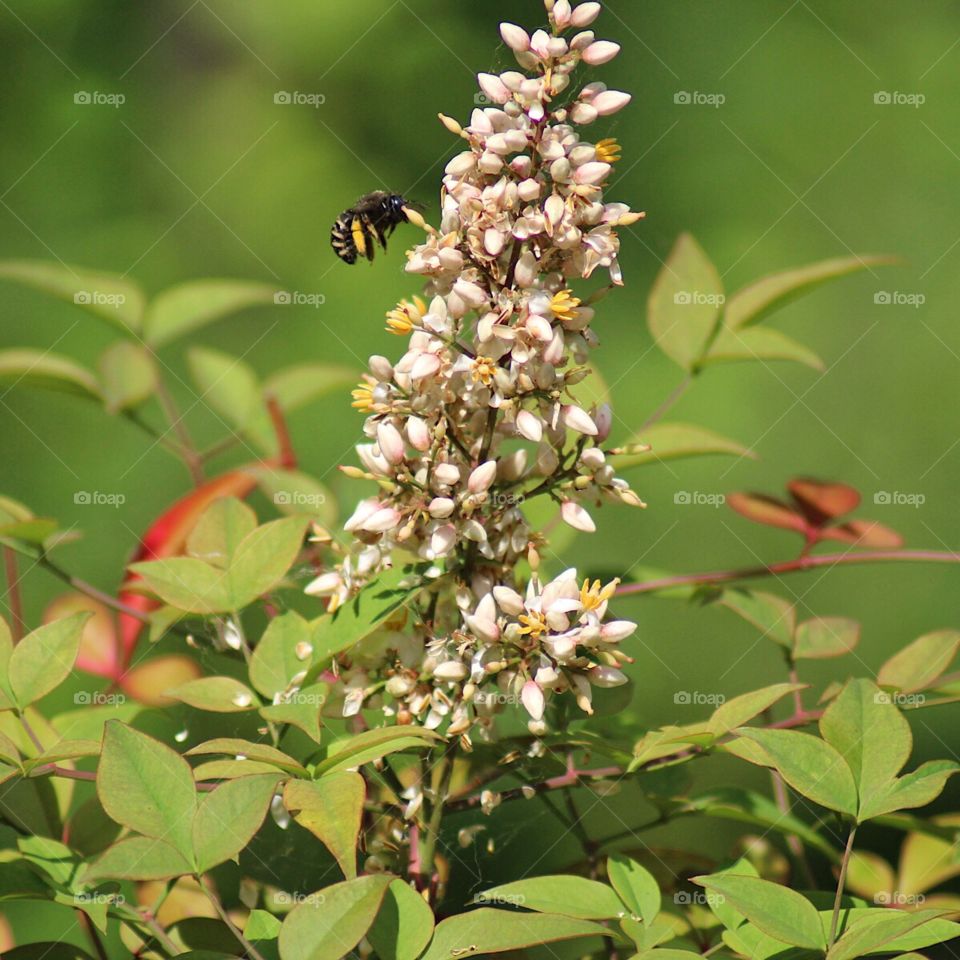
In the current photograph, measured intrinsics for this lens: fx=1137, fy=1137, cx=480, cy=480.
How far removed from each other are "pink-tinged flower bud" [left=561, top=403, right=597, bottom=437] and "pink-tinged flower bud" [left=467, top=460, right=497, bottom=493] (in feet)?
0.18

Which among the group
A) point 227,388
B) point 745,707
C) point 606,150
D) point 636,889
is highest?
point 606,150

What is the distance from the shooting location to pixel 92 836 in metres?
0.75

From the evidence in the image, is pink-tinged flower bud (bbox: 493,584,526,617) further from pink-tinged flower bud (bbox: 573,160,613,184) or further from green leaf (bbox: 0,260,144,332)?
green leaf (bbox: 0,260,144,332)

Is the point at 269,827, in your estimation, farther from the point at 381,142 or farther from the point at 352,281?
the point at 381,142

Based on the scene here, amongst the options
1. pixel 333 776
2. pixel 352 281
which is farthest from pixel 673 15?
pixel 333 776

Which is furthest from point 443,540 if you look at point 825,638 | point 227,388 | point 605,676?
point 227,388

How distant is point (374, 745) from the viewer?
603mm

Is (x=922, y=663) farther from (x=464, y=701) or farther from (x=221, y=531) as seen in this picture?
(x=221, y=531)

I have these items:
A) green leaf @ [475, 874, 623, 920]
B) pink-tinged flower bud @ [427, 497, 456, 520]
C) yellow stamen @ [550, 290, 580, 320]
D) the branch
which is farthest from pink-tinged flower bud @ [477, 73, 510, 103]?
green leaf @ [475, 874, 623, 920]

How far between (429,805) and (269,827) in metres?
0.21

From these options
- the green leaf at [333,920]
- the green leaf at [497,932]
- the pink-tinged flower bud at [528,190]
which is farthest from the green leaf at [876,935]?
the pink-tinged flower bud at [528,190]

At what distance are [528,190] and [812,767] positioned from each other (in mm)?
356

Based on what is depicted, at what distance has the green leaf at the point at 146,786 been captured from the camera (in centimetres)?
56

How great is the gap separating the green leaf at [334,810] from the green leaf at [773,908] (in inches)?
6.5
